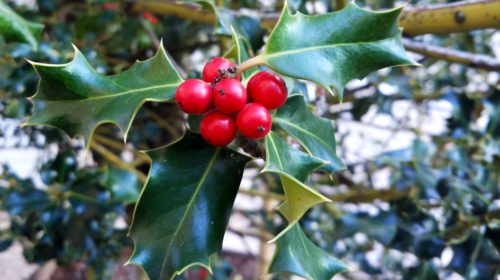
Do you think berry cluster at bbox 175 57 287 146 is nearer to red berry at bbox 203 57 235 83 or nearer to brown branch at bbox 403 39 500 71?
red berry at bbox 203 57 235 83

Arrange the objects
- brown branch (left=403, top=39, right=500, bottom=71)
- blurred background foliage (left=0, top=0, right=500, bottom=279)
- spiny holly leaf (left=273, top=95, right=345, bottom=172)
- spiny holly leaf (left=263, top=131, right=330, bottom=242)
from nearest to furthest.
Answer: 1. spiny holly leaf (left=263, top=131, right=330, bottom=242)
2. spiny holly leaf (left=273, top=95, right=345, bottom=172)
3. brown branch (left=403, top=39, right=500, bottom=71)
4. blurred background foliage (left=0, top=0, right=500, bottom=279)

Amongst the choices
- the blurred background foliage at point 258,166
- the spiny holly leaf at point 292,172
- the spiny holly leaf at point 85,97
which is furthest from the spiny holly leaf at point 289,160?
the blurred background foliage at point 258,166

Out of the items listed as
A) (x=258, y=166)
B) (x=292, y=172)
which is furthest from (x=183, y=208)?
(x=258, y=166)

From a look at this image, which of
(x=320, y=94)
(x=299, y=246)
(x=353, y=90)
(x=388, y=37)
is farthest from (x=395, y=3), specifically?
(x=299, y=246)

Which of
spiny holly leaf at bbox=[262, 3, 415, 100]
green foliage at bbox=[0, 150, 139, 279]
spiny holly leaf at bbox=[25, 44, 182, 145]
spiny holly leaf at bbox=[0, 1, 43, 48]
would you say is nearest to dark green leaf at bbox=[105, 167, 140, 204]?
green foliage at bbox=[0, 150, 139, 279]

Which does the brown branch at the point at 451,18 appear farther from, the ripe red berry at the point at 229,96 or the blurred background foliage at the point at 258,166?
the ripe red berry at the point at 229,96

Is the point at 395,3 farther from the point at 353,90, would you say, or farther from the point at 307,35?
the point at 307,35

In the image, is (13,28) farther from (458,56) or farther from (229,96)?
(458,56)
